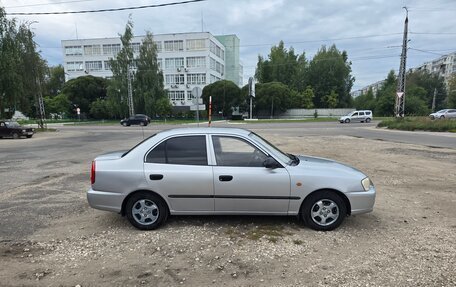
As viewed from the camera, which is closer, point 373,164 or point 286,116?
point 373,164

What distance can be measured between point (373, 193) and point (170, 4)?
1272 cm

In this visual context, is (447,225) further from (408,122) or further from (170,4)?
(408,122)

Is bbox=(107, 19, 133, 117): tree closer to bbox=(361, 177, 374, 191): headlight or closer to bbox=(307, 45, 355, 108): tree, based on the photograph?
bbox=(307, 45, 355, 108): tree

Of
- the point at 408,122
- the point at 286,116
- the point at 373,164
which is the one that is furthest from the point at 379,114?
the point at 373,164

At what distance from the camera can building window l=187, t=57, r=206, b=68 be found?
74188mm

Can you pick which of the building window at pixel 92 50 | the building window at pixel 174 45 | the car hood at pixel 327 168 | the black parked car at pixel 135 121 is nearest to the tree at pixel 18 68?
the black parked car at pixel 135 121

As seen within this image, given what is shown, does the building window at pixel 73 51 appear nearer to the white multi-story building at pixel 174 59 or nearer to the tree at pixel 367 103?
the white multi-story building at pixel 174 59

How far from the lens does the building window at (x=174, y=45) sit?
248ft

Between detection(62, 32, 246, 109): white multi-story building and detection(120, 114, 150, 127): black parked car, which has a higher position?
detection(62, 32, 246, 109): white multi-story building

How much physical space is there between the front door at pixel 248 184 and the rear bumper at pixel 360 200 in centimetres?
96

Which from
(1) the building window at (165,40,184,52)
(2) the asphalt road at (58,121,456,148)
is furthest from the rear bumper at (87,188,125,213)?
(1) the building window at (165,40,184,52)

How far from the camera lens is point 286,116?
236ft

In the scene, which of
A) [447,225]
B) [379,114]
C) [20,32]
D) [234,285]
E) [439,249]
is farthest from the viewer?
[379,114]

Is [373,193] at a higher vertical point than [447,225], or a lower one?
higher
